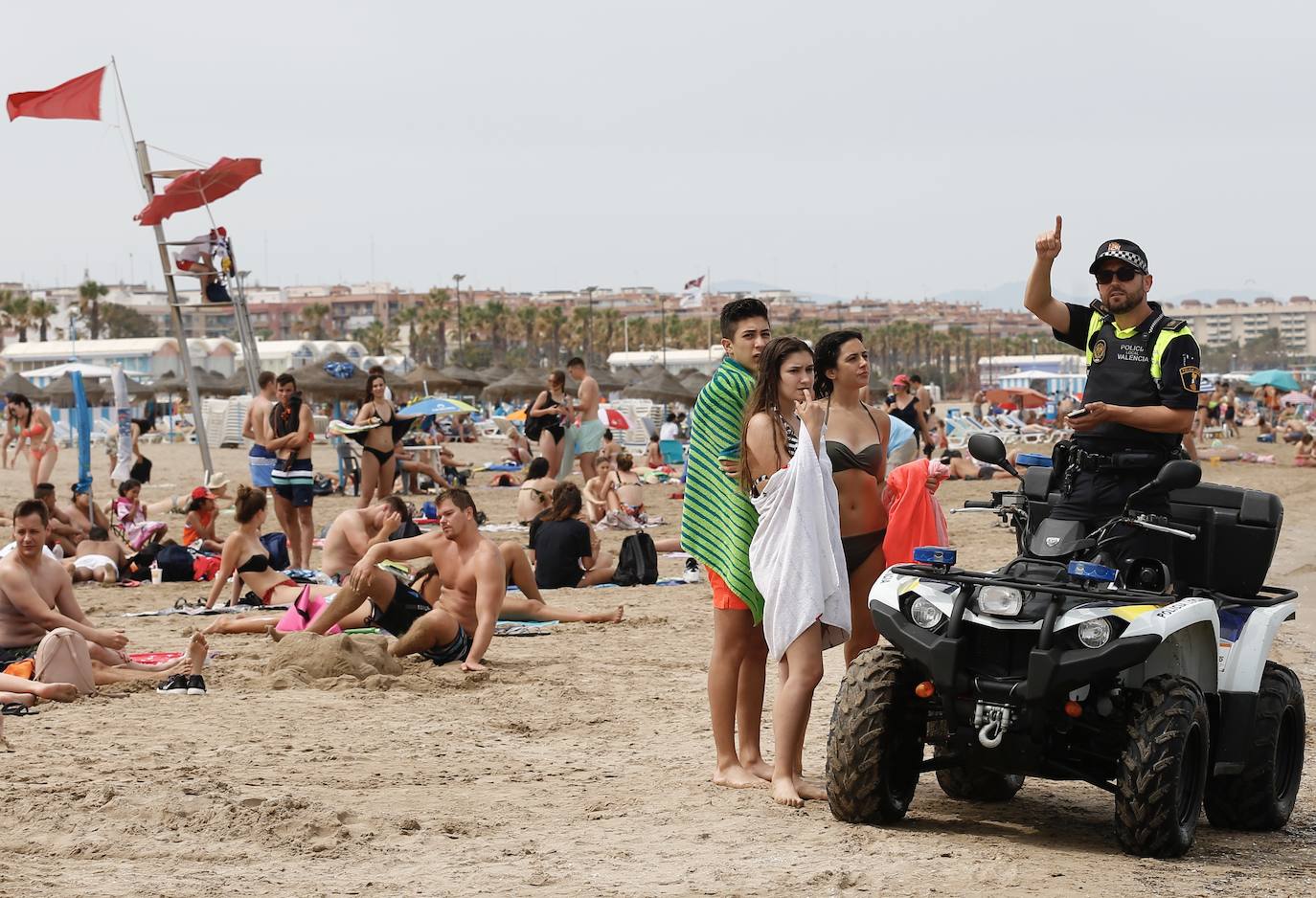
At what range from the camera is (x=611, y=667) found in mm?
8625

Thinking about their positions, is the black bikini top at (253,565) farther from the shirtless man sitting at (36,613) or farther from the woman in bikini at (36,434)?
the woman in bikini at (36,434)

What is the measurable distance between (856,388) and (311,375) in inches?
1242

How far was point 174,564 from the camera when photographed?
499 inches

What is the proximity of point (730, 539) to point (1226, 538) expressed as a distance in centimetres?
162

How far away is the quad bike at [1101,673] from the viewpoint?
4.64 metres

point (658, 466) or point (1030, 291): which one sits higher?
point (1030, 291)

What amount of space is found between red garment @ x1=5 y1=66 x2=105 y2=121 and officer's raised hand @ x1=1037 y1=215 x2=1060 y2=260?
18.5 m

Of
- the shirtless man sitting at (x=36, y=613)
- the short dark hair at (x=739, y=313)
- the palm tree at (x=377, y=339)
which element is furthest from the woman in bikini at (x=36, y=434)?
the palm tree at (x=377, y=339)

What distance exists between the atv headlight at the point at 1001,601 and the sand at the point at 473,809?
711 mm

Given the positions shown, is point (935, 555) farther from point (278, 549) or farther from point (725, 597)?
point (278, 549)

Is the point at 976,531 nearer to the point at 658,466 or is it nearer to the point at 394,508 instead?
the point at 394,508

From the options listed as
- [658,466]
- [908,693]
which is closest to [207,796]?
[908,693]

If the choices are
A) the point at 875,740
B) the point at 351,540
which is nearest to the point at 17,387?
the point at 351,540

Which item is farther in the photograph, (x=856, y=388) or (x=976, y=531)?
(x=976, y=531)
